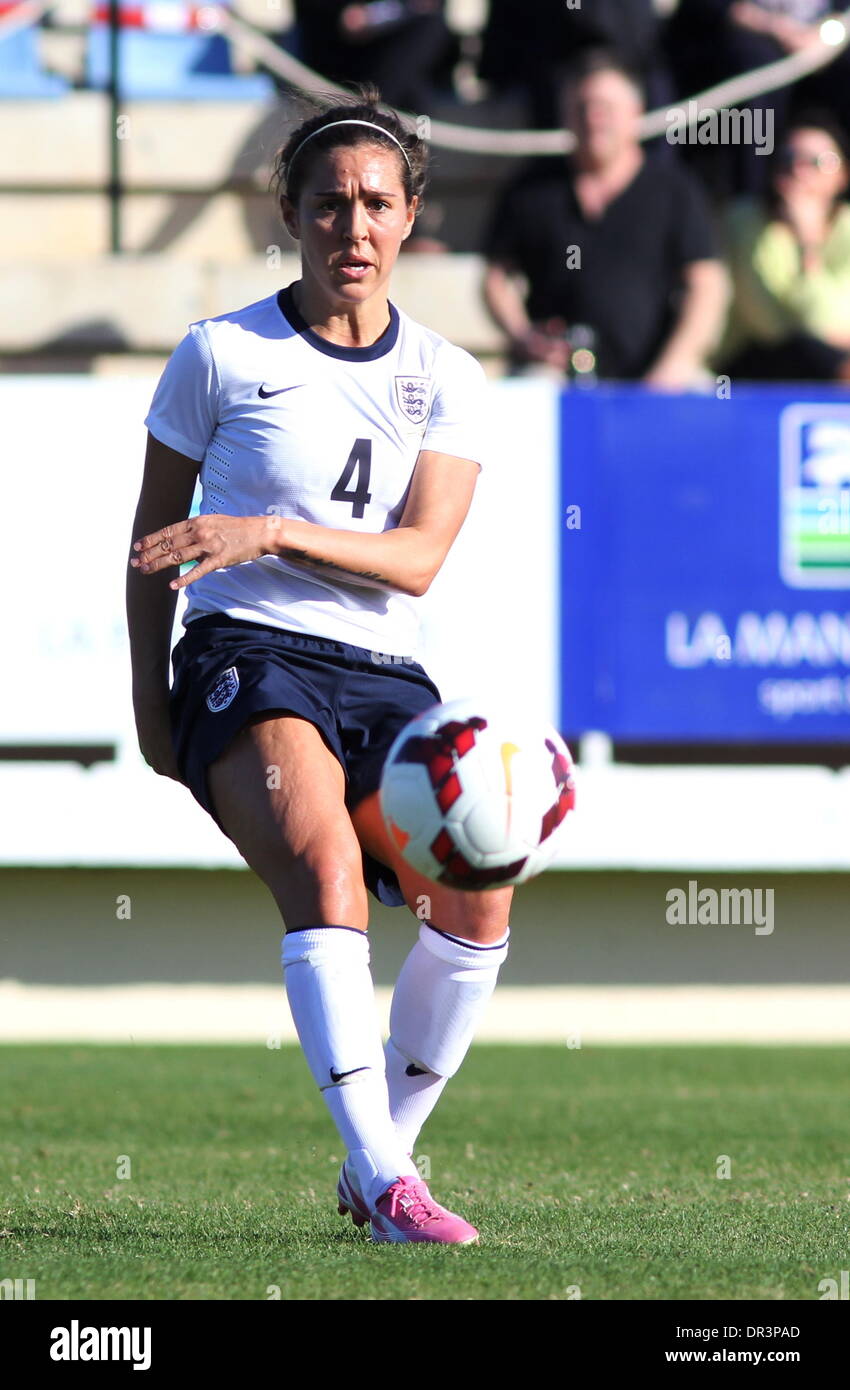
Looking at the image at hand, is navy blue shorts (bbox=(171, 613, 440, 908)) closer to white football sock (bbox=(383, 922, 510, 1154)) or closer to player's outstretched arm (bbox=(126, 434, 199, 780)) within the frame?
player's outstretched arm (bbox=(126, 434, 199, 780))

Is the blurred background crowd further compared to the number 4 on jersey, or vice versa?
the blurred background crowd

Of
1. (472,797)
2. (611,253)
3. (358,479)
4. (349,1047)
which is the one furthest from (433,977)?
(611,253)

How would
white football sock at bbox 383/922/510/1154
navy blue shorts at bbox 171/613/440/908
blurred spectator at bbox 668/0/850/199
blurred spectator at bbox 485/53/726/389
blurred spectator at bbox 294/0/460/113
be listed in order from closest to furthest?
navy blue shorts at bbox 171/613/440/908 < white football sock at bbox 383/922/510/1154 < blurred spectator at bbox 485/53/726/389 < blurred spectator at bbox 668/0/850/199 < blurred spectator at bbox 294/0/460/113

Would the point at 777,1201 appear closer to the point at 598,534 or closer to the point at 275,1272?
the point at 275,1272

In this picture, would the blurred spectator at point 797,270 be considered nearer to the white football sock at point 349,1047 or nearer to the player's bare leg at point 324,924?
the player's bare leg at point 324,924

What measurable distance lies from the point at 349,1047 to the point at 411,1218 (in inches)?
12.6

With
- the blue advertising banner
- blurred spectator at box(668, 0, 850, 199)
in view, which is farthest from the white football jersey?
blurred spectator at box(668, 0, 850, 199)

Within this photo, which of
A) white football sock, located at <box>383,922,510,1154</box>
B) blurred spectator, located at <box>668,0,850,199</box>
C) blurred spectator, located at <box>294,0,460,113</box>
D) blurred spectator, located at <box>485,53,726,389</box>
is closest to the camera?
white football sock, located at <box>383,922,510,1154</box>

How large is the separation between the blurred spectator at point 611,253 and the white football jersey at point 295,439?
5523mm

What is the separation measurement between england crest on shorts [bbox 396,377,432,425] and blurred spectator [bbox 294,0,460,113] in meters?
6.44

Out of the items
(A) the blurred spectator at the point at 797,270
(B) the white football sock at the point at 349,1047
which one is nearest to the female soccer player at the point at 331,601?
(B) the white football sock at the point at 349,1047

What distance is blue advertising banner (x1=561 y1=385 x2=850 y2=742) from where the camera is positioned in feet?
30.1

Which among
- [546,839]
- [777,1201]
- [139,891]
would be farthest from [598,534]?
[546,839]

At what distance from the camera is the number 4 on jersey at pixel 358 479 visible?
4.03 metres
